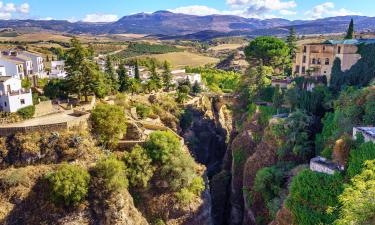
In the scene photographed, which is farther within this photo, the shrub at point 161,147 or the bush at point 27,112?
the bush at point 27,112

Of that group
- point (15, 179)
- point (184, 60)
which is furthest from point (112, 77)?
point (184, 60)

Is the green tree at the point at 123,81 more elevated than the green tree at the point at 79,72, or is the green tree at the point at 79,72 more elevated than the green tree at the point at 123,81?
the green tree at the point at 79,72

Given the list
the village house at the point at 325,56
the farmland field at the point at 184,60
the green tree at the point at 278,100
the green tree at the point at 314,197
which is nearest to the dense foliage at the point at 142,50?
the farmland field at the point at 184,60

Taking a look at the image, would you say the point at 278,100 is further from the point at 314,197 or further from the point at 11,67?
the point at 11,67

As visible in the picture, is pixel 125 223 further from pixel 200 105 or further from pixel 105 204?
pixel 200 105

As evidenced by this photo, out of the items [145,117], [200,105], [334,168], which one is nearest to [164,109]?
[145,117]

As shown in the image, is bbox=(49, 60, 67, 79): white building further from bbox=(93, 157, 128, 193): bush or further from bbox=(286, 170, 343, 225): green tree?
bbox=(286, 170, 343, 225): green tree

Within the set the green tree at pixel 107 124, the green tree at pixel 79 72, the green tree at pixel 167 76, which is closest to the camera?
the green tree at pixel 107 124

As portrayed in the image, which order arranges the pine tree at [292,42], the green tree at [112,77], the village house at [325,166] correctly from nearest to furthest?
the village house at [325,166]
the green tree at [112,77]
the pine tree at [292,42]

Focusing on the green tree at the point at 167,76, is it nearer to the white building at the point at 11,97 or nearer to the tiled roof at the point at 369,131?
the white building at the point at 11,97
